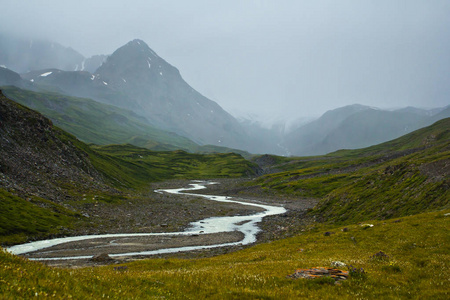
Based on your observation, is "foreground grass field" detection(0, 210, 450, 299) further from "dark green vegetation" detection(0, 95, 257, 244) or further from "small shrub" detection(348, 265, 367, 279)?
"dark green vegetation" detection(0, 95, 257, 244)

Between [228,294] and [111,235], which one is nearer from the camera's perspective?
[228,294]

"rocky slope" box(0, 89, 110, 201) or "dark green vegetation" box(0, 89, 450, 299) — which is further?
"rocky slope" box(0, 89, 110, 201)

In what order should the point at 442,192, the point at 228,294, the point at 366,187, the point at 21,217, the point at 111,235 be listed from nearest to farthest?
the point at 228,294, the point at 442,192, the point at 21,217, the point at 111,235, the point at 366,187

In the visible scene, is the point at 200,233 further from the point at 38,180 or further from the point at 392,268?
the point at 392,268

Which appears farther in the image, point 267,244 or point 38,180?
point 38,180

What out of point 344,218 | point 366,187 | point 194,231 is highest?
point 366,187

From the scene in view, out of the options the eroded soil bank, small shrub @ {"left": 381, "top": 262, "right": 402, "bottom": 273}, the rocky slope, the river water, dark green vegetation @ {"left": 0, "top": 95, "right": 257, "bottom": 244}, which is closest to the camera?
small shrub @ {"left": 381, "top": 262, "right": 402, "bottom": 273}

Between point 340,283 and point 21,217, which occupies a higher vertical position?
point 340,283

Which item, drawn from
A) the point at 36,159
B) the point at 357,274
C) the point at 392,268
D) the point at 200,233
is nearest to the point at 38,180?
the point at 36,159

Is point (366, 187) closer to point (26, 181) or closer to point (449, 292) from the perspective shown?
point (449, 292)

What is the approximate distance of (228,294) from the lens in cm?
1169

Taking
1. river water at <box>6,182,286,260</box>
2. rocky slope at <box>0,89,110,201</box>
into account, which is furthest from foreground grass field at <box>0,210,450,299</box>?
rocky slope at <box>0,89,110,201</box>

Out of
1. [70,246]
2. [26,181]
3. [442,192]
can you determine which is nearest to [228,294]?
[70,246]

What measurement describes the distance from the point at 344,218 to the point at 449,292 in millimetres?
54326
